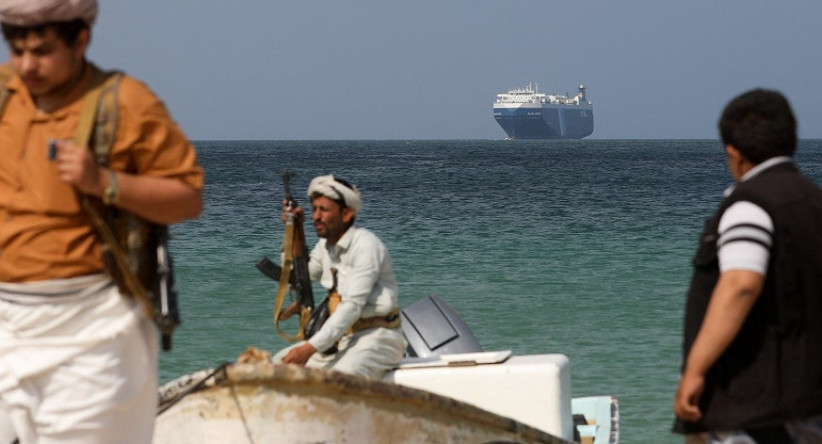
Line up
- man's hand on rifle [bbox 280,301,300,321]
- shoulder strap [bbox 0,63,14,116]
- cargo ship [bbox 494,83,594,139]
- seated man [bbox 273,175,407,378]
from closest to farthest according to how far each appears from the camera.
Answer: shoulder strap [bbox 0,63,14,116] < seated man [bbox 273,175,407,378] < man's hand on rifle [bbox 280,301,300,321] < cargo ship [bbox 494,83,594,139]

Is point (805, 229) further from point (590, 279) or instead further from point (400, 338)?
point (590, 279)

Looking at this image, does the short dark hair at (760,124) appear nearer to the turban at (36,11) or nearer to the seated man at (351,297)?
the turban at (36,11)

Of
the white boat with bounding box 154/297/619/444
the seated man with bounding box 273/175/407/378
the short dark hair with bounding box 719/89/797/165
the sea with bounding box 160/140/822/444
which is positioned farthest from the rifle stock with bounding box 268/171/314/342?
the short dark hair with bounding box 719/89/797/165

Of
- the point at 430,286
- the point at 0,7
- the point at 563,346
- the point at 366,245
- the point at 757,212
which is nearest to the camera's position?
the point at 0,7

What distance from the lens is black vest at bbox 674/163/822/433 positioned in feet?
11.1

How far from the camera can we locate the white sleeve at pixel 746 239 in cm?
334

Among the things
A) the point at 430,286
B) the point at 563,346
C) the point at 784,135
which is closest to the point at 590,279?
the point at 430,286

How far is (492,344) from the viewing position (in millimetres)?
14023

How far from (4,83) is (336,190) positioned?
352cm

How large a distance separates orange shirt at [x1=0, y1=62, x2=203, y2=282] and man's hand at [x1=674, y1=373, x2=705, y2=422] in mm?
1222

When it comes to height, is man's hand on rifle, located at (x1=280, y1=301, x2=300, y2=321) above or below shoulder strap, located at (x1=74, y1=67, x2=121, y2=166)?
below

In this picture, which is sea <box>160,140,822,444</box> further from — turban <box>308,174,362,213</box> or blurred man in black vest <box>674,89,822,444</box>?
blurred man in black vest <box>674,89,822,444</box>

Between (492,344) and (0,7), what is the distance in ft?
37.3

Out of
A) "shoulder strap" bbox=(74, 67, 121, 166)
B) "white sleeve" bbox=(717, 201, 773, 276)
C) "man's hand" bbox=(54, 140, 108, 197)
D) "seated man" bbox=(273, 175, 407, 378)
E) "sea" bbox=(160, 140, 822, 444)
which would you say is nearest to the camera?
"man's hand" bbox=(54, 140, 108, 197)
